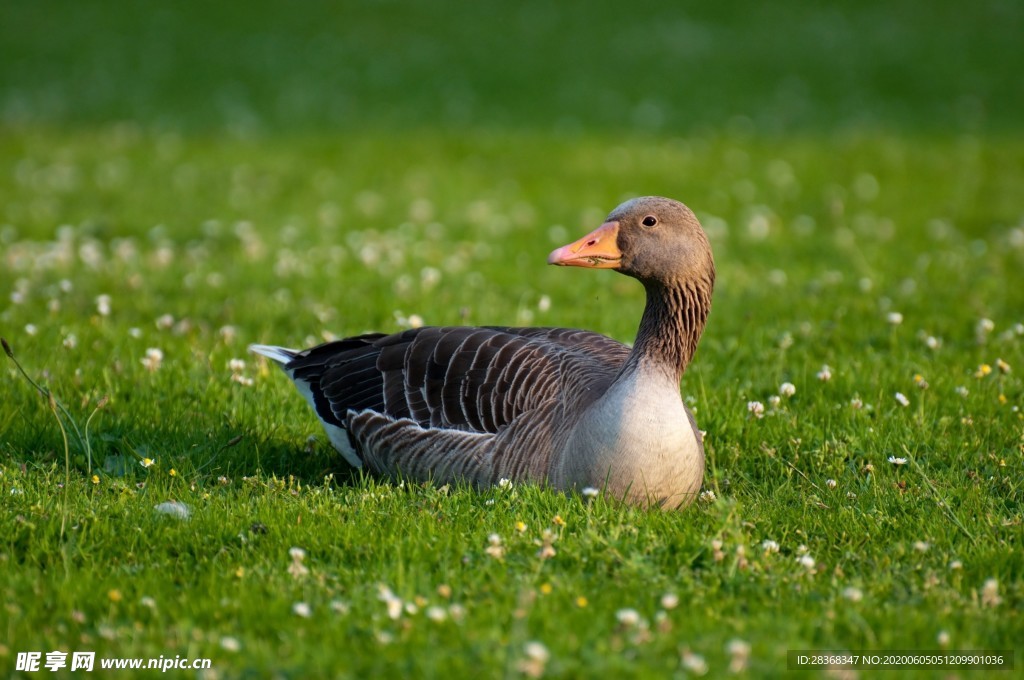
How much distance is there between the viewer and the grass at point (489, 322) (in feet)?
13.7

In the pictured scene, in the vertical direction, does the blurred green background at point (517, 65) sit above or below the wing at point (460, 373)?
above

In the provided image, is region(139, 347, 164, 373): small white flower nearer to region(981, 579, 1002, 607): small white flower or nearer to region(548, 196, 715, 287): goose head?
region(548, 196, 715, 287): goose head

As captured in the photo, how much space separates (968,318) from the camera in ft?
27.9

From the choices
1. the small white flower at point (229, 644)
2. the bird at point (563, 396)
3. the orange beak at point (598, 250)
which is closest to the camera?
the small white flower at point (229, 644)

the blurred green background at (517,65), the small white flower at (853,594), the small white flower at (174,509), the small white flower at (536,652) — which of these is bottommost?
the small white flower at (174,509)

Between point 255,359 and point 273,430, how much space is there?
123 centimetres

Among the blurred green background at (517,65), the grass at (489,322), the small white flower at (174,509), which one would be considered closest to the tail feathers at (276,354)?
the grass at (489,322)

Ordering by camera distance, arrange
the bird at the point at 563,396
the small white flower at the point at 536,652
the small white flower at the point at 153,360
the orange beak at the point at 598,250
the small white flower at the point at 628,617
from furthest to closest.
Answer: the small white flower at the point at 153,360 < the orange beak at the point at 598,250 < the bird at the point at 563,396 < the small white flower at the point at 628,617 < the small white flower at the point at 536,652

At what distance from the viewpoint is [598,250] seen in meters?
5.40

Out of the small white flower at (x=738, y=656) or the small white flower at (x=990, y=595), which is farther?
the small white flower at (x=990, y=595)

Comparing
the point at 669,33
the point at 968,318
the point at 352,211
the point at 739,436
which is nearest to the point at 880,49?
the point at 669,33

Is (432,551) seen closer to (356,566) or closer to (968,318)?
(356,566)

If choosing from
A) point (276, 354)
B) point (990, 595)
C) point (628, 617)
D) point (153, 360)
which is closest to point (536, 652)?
point (628, 617)

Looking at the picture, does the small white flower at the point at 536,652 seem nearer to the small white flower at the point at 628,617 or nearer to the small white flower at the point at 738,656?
the small white flower at the point at 628,617
